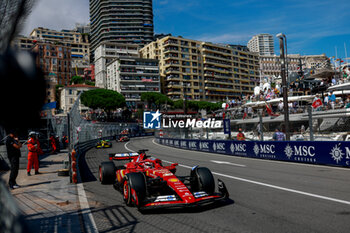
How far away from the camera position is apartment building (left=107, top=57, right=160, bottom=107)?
90.9 metres

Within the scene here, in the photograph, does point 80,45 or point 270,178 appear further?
point 80,45

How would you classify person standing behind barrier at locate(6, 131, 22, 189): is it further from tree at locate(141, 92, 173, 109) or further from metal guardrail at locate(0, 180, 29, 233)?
tree at locate(141, 92, 173, 109)

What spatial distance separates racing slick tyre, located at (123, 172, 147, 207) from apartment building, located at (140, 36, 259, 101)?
8307 cm

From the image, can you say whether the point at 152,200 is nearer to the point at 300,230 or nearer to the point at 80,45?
the point at 300,230

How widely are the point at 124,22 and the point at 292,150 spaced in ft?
441

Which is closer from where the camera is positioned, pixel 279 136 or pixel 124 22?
pixel 279 136

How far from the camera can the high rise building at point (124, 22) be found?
135m

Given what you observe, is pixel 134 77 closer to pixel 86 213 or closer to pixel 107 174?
pixel 107 174

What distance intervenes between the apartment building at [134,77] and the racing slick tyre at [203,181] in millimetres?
83419

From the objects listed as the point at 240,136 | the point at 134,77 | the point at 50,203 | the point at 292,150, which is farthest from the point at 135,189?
the point at 134,77

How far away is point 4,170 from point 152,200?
9323 mm

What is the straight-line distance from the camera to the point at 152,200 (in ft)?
18.4

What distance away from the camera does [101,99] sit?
73.2m

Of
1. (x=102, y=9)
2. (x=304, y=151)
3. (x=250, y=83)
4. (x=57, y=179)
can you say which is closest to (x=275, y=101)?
(x=304, y=151)
